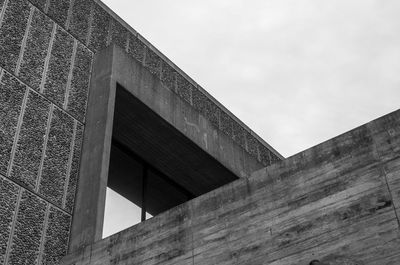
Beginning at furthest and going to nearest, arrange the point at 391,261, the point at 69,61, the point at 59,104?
the point at 69,61 → the point at 59,104 → the point at 391,261

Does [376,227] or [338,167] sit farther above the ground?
[338,167]

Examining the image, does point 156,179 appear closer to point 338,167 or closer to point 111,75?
point 111,75

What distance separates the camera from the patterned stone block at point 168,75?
39.8 ft

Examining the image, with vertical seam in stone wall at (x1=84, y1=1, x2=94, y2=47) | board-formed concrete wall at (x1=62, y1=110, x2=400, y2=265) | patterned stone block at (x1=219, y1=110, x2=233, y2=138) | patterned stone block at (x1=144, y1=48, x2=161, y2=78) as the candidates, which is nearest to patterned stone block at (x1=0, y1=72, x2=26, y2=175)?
vertical seam in stone wall at (x1=84, y1=1, x2=94, y2=47)

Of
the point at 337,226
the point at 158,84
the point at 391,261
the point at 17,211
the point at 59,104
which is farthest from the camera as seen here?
the point at 158,84

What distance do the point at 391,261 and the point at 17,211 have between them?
15.7ft

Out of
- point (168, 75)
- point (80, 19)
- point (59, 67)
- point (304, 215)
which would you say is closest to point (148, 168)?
point (168, 75)

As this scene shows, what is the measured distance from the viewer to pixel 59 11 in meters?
10.4

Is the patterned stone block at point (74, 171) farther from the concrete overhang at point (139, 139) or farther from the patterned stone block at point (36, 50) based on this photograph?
the patterned stone block at point (36, 50)

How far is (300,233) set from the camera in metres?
5.59

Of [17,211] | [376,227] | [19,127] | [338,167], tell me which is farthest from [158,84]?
[376,227]

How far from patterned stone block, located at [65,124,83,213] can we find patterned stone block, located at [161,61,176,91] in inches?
119

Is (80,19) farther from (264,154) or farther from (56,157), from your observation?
(264,154)

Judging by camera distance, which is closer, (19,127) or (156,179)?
(19,127)
